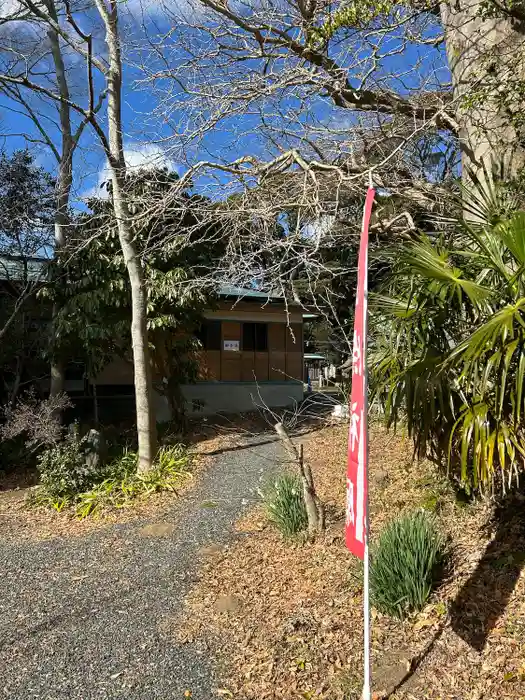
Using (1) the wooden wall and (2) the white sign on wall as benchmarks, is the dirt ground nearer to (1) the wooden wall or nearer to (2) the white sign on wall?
(1) the wooden wall

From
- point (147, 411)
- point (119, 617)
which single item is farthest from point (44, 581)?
point (147, 411)

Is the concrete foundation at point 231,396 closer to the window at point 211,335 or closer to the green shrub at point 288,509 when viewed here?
the window at point 211,335

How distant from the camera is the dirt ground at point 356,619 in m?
3.79

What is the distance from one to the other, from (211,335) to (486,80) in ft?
40.3

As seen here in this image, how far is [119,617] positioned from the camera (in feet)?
17.3

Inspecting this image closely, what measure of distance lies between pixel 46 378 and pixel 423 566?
11.6 metres

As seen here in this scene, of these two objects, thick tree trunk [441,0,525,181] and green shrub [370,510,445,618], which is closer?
green shrub [370,510,445,618]

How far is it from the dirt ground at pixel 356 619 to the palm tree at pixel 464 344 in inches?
22.9

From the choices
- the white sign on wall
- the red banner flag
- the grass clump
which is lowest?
the grass clump

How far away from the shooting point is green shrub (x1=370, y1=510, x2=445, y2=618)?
4.45 m

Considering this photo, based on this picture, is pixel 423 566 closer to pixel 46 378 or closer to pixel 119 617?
pixel 119 617

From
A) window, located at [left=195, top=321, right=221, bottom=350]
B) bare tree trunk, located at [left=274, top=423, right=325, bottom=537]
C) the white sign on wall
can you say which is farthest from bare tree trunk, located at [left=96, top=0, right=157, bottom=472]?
the white sign on wall

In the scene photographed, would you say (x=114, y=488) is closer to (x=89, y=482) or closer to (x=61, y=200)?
(x=89, y=482)

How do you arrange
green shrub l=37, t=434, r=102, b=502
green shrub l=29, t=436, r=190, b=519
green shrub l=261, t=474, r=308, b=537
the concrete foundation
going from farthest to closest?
the concrete foundation
green shrub l=37, t=434, r=102, b=502
green shrub l=29, t=436, r=190, b=519
green shrub l=261, t=474, r=308, b=537
